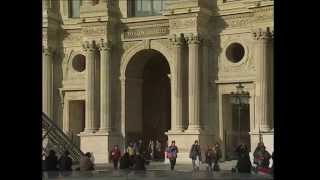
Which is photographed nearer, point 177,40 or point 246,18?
point 246,18

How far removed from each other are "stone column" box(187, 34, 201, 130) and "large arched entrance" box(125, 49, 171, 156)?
13.1 ft

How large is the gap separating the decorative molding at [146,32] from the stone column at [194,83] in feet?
8.16

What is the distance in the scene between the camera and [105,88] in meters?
39.6

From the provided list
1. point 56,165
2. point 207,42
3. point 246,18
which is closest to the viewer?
point 56,165

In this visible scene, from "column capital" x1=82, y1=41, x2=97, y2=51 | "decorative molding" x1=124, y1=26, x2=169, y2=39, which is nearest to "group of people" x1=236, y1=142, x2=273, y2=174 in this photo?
"decorative molding" x1=124, y1=26, x2=169, y2=39

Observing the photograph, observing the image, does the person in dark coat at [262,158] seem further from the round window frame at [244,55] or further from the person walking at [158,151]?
the person walking at [158,151]

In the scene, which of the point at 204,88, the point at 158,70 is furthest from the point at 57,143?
the point at 158,70

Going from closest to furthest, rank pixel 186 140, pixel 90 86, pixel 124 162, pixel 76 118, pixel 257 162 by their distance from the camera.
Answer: pixel 124 162 → pixel 257 162 → pixel 186 140 → pixel 90 86 → pixel 76 118

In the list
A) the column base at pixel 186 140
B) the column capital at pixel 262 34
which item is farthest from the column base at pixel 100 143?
the column capital at pixel 262 34

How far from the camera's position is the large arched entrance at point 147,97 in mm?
40469

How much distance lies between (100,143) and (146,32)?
6954mm

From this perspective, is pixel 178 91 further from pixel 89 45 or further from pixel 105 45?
pixel 89 45

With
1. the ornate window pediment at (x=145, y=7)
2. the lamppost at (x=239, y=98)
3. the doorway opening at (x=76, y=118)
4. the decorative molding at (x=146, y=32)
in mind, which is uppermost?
the ornate window pediment at (x=145, y=7)
